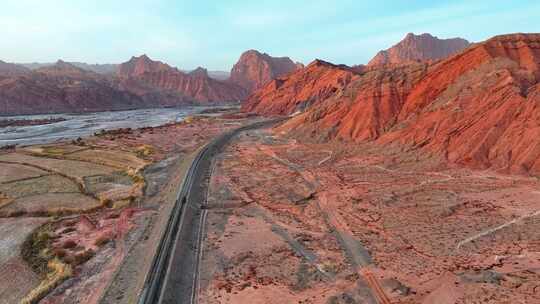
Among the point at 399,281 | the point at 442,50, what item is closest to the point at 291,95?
the point at 399,281

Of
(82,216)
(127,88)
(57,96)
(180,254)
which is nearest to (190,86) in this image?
(127,88)

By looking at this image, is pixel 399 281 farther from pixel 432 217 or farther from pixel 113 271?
pixel 113 271

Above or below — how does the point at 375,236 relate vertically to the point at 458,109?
below

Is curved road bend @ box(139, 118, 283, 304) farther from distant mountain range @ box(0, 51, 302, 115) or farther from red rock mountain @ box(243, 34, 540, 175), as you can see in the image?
distant mountain range @ box(0, 51, 302, 115)

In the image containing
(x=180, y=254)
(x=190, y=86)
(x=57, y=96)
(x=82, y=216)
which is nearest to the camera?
(x=180, y=254)

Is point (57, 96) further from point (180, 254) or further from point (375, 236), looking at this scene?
point (375, 236)

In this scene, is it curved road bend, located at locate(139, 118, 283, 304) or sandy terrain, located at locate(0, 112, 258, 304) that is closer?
curved road bend, located at locate(139, 118, 283, 304)

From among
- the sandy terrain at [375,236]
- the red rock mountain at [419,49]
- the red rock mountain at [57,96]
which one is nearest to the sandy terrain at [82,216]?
the sandy terrain at [375,236]

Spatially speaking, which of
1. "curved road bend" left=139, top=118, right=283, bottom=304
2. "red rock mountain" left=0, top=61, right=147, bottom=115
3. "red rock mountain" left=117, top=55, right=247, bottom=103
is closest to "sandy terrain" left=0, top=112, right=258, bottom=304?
"curved road bend" left=139, top=118, right=283, bottom=304
